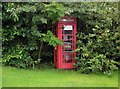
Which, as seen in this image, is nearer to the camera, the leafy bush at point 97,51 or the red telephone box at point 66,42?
the leafy bush at point 97,51

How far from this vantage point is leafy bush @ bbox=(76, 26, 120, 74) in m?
9.86

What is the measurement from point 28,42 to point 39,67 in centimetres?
99

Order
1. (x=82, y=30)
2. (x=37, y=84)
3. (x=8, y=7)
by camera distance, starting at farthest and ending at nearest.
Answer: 1. (x=82, y=30)
2. (x=8, y=7)
3. (x=37, y=84)

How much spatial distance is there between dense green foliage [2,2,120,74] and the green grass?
1.52 feet

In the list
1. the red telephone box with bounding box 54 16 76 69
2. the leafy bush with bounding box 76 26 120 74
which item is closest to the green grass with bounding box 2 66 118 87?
the leafy bush with bounding box 76 26 120 74

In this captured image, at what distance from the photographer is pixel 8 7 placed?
32.6ft

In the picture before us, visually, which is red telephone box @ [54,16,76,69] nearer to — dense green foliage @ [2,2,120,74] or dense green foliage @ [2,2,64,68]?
dense green foliage @ [2,2,120,74]

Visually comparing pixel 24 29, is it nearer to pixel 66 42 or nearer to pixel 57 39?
pixel 57 39

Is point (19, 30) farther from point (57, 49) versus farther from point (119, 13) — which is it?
point (119, 13)

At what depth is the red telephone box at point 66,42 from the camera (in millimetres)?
10500

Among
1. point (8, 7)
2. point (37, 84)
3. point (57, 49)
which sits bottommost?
point (37, 84)

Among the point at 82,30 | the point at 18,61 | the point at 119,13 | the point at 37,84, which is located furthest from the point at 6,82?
the point at 119,13

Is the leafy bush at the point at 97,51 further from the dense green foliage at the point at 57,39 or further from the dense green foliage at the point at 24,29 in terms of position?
the dense green foliage at the point at 24,29

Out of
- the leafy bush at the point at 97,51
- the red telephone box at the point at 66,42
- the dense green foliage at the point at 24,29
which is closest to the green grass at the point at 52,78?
the leafy bush at the point at 97,51
